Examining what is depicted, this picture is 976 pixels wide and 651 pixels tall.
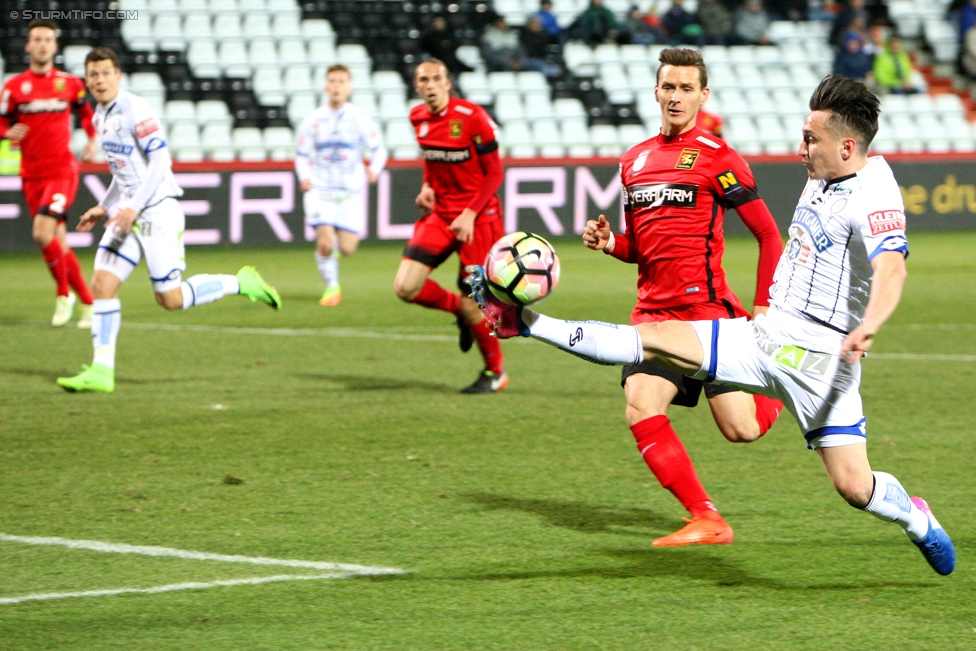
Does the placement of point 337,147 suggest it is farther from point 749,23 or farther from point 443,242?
point 749,23

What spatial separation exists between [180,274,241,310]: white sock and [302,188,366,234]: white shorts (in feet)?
15.7

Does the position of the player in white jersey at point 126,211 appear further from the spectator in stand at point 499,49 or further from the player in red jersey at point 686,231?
the spectator in stand at point 499,49

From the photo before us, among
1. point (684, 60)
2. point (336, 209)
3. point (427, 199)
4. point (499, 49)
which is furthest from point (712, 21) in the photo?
point (684, 60)

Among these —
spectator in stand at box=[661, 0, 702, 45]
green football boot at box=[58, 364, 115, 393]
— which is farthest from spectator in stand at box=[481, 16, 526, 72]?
green football boot at box=[58, 364, 115, 393]

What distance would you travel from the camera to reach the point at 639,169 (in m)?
5.67

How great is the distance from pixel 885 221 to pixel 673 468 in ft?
4.73

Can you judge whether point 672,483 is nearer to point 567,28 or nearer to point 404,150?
point 404,150

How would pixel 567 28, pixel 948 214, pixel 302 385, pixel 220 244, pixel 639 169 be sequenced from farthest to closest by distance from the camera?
pixel 567 28
pixel 948 214
pixel 220 244
pixel 302 385
pixel 639 169

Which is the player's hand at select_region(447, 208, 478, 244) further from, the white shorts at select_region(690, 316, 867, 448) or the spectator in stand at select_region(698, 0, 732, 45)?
the spectator in stand at select_region(698, 0, 732, 45)

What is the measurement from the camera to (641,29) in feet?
78.7

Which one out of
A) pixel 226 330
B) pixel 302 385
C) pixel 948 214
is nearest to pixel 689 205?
pixel 302 385


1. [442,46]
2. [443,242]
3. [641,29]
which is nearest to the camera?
[443,242]

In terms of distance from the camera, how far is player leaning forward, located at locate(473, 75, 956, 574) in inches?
174

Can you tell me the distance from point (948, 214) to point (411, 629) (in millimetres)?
19549
